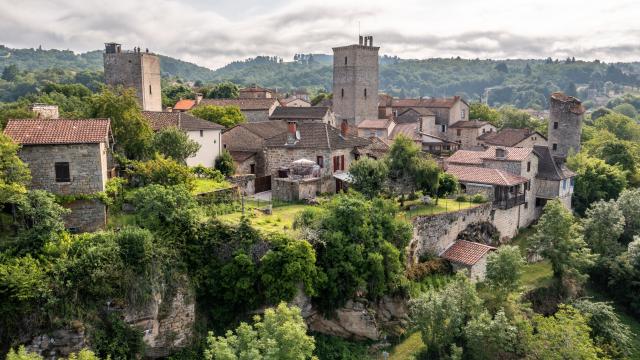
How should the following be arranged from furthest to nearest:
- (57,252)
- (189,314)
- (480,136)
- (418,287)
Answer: (480,136)
(418,287)
(189,314)
(57,252)

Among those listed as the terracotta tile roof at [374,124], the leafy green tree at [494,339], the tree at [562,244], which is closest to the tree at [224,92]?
the terracotta tile roof at [374,124]

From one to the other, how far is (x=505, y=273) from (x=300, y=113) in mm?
32241

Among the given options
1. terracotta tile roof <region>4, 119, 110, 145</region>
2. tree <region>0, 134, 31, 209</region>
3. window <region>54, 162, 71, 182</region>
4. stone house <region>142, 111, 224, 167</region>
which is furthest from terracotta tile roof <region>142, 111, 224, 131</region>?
tree <region>0, 134, 31, 209</region>

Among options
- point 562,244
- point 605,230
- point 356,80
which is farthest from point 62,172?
point 356,80

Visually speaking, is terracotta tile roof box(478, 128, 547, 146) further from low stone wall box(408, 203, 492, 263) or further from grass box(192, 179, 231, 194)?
grass box(192, 179, 231, 194)

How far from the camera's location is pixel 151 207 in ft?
76.6

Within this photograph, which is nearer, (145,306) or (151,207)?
(145,306)

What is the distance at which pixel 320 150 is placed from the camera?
37.3 m

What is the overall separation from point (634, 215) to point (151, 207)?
116ft

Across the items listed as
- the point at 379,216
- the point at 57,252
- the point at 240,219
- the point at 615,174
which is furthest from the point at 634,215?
the point at 57,252

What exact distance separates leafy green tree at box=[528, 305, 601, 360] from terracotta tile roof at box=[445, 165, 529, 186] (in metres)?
14.2

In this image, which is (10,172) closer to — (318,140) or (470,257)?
(318,140)

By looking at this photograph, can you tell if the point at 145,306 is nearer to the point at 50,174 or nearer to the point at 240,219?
the point at 240,219

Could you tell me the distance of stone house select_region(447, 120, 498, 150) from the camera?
66.1 metres
